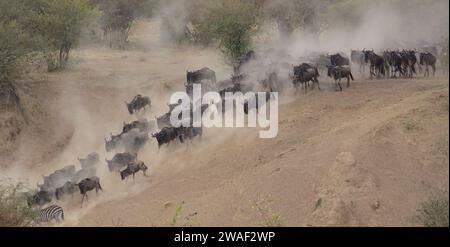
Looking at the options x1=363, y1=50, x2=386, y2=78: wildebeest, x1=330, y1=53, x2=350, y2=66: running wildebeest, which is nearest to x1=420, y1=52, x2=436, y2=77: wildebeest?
x1=363, y1=50, x2=386, y2=78: wildebeest

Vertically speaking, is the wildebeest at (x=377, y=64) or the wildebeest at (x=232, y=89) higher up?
the wildebeest at (x=377, y=64)

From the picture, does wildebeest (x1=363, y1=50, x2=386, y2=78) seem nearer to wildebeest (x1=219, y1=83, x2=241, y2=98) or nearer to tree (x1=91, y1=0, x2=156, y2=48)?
wildebeest (x1=219, y1=83, x2=241, y2=98)

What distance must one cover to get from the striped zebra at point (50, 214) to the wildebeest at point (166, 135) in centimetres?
458

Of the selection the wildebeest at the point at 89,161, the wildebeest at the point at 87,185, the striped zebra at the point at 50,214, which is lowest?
the striped zebra at the point at 50,214

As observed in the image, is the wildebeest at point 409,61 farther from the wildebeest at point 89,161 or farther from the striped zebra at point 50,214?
the striped zebra at point 50,214

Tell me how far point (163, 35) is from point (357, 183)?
34.8m

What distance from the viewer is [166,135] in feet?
64.6

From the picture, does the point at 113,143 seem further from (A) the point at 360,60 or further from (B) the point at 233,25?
(A) the point at 360,60

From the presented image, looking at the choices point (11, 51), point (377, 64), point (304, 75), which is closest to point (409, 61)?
point (377, 64)

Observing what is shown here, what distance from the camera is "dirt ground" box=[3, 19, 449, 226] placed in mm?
12375

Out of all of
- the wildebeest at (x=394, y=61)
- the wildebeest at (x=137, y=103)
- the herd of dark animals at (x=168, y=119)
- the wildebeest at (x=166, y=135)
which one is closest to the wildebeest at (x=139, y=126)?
the herd of dark animals at (x=168, y=119)

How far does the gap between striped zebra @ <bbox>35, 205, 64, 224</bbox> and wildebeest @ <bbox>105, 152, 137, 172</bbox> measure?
9.82 feet

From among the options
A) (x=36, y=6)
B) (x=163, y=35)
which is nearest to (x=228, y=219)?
(x=36, y=6)

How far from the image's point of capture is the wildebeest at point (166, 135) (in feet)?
64.6
